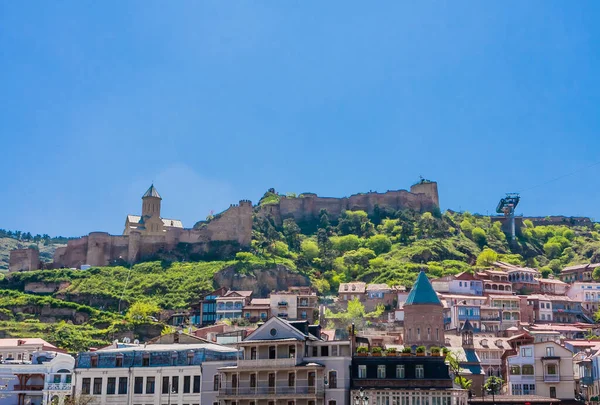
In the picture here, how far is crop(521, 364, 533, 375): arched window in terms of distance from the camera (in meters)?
63.7

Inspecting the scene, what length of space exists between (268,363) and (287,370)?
1.16 m

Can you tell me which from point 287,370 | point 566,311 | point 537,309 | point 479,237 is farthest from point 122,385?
point 479,237

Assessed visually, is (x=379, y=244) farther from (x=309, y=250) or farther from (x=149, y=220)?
(x=149, y=220)

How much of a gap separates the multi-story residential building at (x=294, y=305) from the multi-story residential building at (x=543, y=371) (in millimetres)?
37972

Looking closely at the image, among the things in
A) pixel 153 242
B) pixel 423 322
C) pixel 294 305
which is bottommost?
pixel 423 322

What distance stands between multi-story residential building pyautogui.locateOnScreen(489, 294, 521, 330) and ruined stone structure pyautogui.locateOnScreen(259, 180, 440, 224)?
55260mm

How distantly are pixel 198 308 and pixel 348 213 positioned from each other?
5401cm

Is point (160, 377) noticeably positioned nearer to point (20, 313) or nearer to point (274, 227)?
point (20, 313)

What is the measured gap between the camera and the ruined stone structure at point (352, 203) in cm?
15838

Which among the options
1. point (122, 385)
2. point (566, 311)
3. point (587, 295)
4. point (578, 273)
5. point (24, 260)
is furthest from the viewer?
point (24, 260)

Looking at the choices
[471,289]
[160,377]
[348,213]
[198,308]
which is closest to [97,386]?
[160,377]

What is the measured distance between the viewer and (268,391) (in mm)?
49000

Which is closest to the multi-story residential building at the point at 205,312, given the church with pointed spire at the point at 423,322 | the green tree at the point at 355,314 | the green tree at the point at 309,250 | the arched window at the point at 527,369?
the green tree at the point at 355,314

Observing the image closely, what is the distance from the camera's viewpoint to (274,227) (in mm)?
151750
